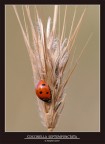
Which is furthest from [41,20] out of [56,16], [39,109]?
[39,109]

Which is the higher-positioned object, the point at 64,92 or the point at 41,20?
the point at 41,20

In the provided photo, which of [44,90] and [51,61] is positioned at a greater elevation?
[51,61]

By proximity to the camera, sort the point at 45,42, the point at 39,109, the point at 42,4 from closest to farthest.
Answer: the point at 45,42, the point at 39,109, the point at 42,4

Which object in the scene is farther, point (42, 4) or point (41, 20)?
point (42, 4)

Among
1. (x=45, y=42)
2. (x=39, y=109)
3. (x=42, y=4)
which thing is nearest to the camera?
(x=45, y=42)

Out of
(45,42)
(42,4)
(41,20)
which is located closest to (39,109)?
(45,42)
